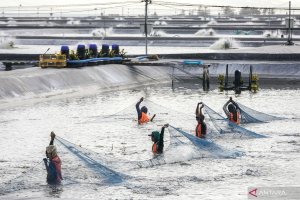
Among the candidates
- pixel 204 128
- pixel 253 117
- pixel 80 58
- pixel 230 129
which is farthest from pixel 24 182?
pixel 80 58

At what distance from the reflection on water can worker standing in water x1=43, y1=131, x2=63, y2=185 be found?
451 millimetres

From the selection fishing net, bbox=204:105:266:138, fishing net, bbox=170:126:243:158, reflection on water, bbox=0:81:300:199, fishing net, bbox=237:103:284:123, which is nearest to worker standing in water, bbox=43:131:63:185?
reflection on water, bbox=0:81:300:199

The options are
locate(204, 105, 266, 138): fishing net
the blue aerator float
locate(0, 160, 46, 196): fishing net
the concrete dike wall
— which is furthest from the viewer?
the blue aerator float

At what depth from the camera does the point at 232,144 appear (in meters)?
41.5

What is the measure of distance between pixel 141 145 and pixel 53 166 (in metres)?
11.0

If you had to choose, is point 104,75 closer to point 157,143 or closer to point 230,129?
point 230,129

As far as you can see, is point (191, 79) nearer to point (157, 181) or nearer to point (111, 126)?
point (111, 126)

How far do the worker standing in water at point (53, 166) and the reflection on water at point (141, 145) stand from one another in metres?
0.45

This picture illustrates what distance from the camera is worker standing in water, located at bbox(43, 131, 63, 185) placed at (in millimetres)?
30828

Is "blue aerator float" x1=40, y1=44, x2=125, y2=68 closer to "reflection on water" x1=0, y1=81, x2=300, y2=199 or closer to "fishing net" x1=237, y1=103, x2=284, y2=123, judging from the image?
"reflection on water" x1=0, y1=81, x2=300, y2=199

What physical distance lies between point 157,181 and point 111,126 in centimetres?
1610

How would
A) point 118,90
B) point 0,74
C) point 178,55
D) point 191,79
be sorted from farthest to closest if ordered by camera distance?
point 178,55
point 191,79
point 118,90
point 0,74

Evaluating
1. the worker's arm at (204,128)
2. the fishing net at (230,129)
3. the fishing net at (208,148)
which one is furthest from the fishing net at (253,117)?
the fishing net at (208,148)

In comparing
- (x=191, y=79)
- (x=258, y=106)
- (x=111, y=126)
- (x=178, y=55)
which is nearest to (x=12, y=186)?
(x=111, y=126)
